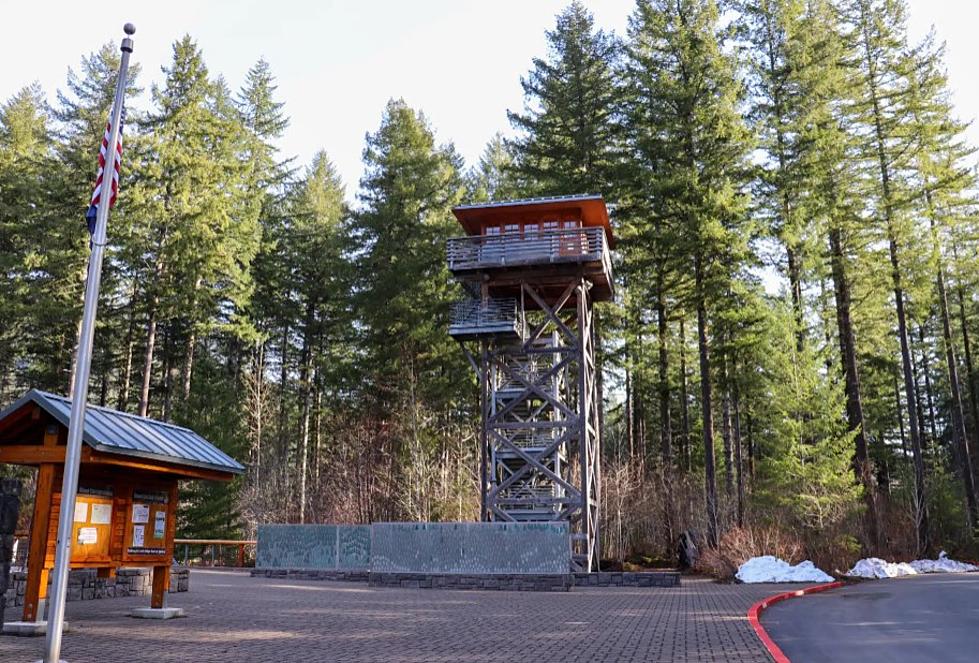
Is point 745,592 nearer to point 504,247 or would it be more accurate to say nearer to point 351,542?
point 351,542

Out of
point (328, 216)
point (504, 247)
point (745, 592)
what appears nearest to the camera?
point (745, 592)

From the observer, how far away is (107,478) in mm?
11281

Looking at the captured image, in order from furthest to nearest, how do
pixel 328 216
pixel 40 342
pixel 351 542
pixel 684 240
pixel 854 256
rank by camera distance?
pixel 328 216, pixel 40 342, pixel 854 256, pixel 684 240, pixel 351 542

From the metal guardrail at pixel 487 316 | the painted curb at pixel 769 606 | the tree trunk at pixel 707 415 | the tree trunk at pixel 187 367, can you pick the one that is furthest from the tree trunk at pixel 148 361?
the painted curb at pixel 769 606

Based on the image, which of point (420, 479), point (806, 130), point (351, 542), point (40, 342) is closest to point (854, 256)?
point (806, 130)

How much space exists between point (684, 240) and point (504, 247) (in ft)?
22.5

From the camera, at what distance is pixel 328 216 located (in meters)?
41.3

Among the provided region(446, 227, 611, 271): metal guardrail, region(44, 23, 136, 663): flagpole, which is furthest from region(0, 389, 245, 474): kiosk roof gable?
region(446, 227, 611, 271): metal guardrail

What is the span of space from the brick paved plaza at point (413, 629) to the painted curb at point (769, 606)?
0.59ft

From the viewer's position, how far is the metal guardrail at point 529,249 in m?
24.3

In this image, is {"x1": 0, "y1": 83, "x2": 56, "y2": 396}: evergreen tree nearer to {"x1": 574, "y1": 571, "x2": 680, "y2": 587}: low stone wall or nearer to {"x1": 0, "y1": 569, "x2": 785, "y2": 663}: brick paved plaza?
{"x1": 0, "y1": 569, "x2": 785, "y2": 663}: brick paved plaza

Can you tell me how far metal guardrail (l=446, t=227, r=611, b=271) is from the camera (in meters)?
24.3

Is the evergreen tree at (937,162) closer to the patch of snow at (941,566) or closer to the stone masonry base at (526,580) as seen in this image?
the patch of snow at (941,566)

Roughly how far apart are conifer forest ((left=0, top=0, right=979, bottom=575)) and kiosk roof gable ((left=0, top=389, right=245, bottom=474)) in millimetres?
16778
